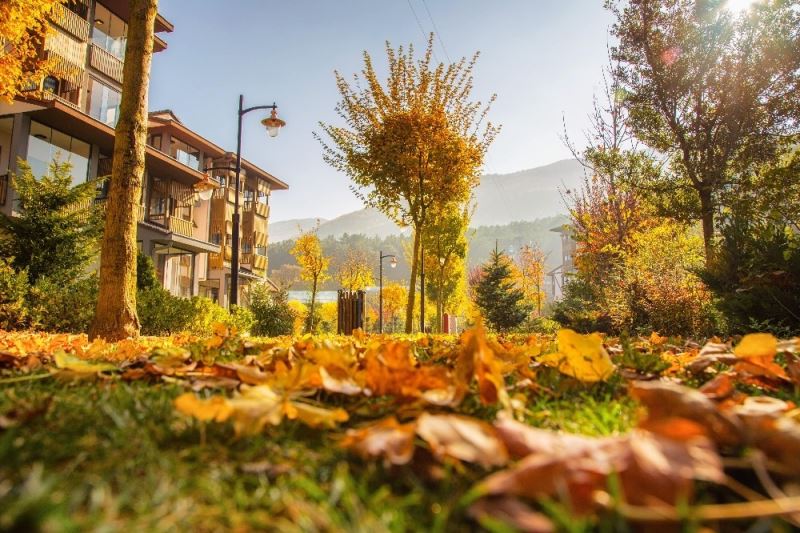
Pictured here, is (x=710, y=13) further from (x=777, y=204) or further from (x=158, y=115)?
(x=158, y=115)

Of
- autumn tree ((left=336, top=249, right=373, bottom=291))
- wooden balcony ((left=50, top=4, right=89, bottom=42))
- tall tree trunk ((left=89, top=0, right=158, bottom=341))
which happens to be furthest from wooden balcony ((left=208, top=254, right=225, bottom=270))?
tall tree trunk ((left=89, top=0, right=158, bottom=341))

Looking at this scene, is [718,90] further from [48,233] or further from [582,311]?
[48,233]

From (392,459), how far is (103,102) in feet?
90.9

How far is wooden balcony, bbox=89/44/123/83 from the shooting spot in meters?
22.4

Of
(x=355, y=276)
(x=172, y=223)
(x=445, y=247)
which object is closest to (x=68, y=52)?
→ (x=172, y=223)

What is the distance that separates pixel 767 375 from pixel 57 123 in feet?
83.3

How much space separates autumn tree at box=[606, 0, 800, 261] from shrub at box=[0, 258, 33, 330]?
556 inches

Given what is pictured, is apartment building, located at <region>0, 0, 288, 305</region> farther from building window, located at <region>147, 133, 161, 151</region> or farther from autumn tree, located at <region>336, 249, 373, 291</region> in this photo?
autumn tree, located at <region>336, 249, 373, 291</region>

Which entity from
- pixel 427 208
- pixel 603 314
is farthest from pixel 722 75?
pixel 427 208

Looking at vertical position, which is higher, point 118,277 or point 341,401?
point 118,277

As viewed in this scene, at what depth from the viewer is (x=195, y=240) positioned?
2812cm

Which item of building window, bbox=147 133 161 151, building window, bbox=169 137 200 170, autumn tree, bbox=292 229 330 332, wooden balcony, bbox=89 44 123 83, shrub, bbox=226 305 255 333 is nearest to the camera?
shrub, bbox=226 305 255 333

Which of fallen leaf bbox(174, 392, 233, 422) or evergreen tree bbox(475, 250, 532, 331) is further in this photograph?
evergreen tree bbox(475, 250, 532, 331)

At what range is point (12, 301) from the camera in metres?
8.73
